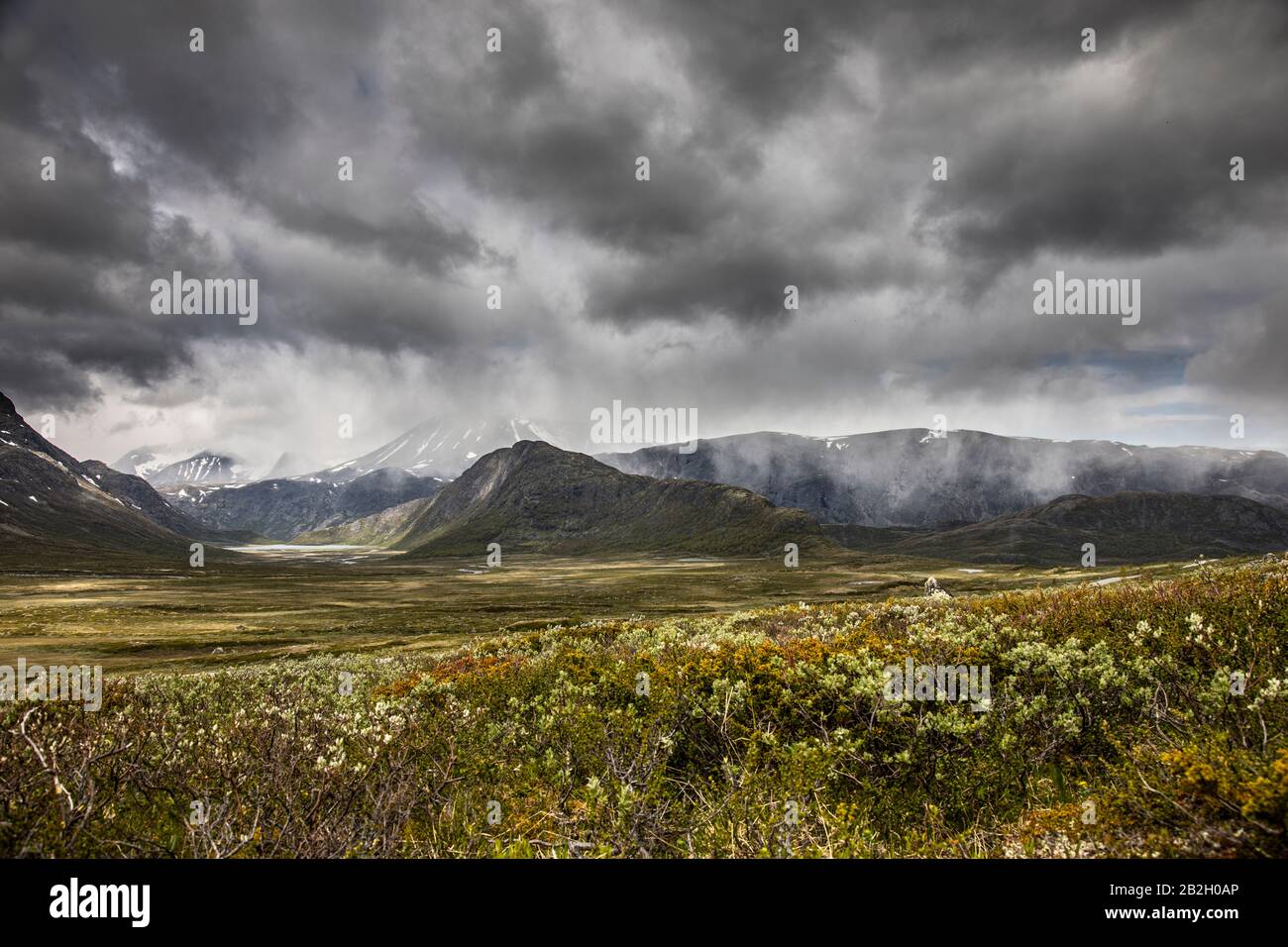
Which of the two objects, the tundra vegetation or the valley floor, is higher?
the tundra vegetation

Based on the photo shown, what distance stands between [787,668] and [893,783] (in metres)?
2.51

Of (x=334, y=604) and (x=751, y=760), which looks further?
(x=334, y=604)

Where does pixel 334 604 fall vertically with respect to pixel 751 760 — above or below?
below

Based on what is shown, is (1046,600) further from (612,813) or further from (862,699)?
(612,813)

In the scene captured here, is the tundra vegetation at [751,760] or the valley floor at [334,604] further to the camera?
the valley floor at [334,604]

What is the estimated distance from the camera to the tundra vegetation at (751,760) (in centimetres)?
419

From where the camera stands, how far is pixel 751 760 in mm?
6453

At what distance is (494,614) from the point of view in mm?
97125

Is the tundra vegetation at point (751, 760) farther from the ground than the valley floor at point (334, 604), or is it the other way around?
the tundra vegetation at point (751, 760)

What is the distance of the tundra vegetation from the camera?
13.8 feet

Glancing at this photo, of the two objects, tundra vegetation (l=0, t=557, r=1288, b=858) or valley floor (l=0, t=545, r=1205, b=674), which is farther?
valley floor (l=0, t=545, r=1205, b=674)
